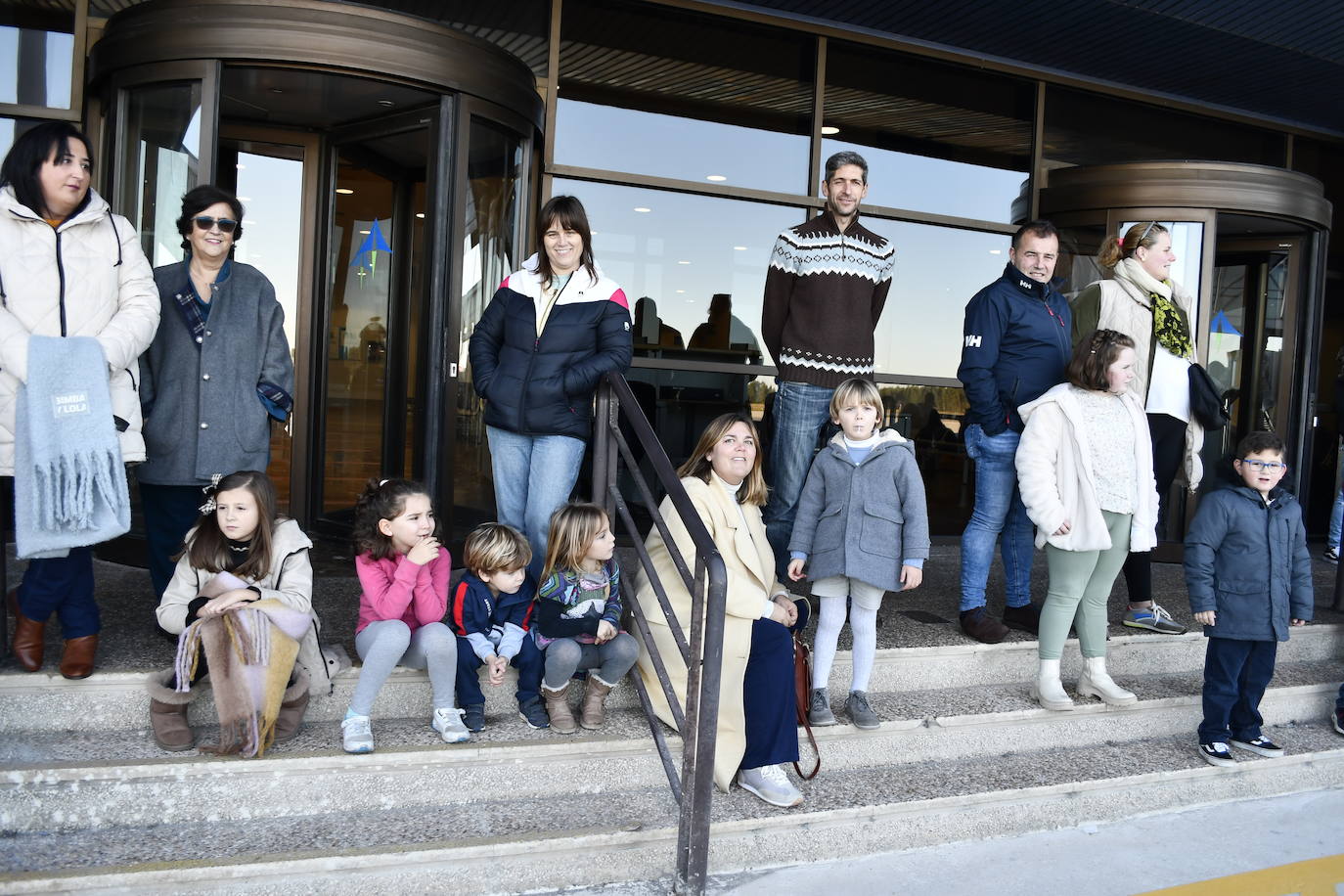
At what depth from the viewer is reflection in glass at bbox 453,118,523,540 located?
15.3 ft

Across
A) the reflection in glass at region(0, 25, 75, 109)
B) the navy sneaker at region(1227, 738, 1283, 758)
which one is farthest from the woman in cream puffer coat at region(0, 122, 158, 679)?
the navy sneaker at region(1227, 738, 1283, 758)

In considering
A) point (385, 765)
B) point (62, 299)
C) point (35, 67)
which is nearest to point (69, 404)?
point (62, 299)

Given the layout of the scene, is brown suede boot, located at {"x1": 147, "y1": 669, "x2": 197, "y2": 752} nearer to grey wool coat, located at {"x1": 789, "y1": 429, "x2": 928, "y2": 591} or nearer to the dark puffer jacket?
the dark puffer jacket

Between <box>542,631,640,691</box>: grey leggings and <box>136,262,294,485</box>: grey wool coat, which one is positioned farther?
<box>136,262,294,485</box>: grey wool coat

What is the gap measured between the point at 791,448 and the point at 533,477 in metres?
1.05

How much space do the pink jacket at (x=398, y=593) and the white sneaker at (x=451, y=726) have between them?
0.27 m

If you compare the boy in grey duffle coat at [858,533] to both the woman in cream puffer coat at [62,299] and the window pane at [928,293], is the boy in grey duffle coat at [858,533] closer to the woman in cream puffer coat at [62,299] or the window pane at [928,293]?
the woman in cream puffer coat at [62,299]

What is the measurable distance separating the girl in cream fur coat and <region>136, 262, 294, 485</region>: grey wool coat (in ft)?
8.97

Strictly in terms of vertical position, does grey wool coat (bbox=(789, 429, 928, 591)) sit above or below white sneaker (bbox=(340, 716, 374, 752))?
above

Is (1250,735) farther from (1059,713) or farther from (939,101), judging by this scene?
(939,101)

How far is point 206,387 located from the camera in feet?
11.1

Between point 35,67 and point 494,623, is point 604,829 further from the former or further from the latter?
point 35,67

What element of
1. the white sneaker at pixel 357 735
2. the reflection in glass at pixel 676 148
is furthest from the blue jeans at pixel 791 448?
the reflection in glass at pixel 676 148

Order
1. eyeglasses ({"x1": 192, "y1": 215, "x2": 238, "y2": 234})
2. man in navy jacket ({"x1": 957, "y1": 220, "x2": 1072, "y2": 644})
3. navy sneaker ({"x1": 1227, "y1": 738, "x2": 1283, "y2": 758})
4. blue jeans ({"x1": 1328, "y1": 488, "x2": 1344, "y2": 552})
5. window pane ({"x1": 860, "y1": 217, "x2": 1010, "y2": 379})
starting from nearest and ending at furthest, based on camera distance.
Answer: eyeglasses ({"x1": 192, "y1": 215, "x2": 238, "y2": 234}), navy sneaker ({"x1": 1227, "y1": 738, "x2": 1283, "y2": 758}), man in navy jacket ({"x1": 957, "y1": 220, "x2": 1072, "y2": 644}), blue jeans ({"x1": 1328, "y1": 488, "x2": 1344, "y2": 552}), window pane ({"x1": 860, "y1": 217, "x2": 1010, "y2": 379})
